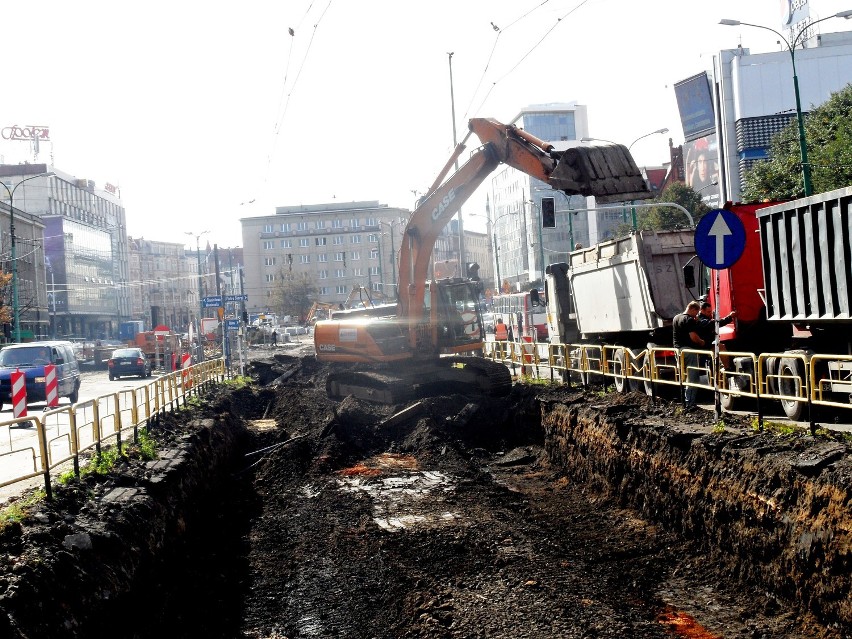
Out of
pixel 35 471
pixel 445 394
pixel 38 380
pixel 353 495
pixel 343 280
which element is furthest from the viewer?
pixel 343 280

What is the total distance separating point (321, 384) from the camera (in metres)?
31.0

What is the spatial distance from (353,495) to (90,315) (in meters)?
93.8

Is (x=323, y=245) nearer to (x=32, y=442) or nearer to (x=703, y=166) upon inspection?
(x=703, y=166)

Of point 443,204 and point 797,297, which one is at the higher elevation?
point 443,204

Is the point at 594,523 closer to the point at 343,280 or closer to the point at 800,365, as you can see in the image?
the point at 800,365

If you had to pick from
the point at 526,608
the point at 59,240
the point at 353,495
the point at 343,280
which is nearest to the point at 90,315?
the point at 59,240

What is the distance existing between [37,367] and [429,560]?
741 inches

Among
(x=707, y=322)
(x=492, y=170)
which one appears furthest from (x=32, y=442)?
(x=492, y=170)

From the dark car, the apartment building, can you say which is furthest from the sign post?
the apartment building

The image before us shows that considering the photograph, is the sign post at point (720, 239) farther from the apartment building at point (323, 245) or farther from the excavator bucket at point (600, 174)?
the apartment building at point (323, 245)

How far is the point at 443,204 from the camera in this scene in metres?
20.8

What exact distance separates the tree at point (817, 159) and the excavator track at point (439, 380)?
1366 centimetres

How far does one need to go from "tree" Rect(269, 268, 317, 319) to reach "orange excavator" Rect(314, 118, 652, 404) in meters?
80.0

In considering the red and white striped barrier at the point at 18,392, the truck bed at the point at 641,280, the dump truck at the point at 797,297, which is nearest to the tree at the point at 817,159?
the truck bed at the point at 641,280
